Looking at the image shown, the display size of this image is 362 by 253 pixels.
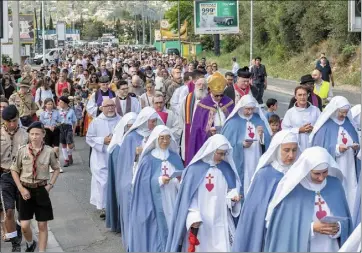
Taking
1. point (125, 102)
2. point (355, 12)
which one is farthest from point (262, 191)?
point (125, 102)

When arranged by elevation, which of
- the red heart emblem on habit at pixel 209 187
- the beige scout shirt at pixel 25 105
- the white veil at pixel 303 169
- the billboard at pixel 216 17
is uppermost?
the billboard at pixel 216 17

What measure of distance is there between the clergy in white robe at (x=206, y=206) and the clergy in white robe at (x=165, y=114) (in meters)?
4.16

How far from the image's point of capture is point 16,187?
31.1 ft

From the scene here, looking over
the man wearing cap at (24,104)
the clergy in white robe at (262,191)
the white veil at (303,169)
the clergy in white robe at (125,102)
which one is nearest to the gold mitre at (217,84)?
the clergy in white robe at (125,102)

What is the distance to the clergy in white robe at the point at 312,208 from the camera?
6422 millimetres

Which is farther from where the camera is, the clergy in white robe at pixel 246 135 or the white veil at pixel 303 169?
the clergy in white robe at pixel 246 135

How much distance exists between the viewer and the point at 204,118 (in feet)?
39.3

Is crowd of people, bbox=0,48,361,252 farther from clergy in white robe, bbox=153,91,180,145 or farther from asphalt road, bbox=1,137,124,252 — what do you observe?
asphalt road, bbox=1,137,124,252

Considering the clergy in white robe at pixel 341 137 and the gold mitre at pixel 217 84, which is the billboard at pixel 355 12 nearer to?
the clergy in white robe at pixel 341 137

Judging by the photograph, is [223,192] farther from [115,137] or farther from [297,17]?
[297,17]

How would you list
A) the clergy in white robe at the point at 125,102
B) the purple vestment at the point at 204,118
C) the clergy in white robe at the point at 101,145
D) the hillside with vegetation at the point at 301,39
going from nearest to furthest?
1. the clergy in white robe at the point at 101,145
2. the purple vestment at the point at 204,118
3. the clergy in white robe at the point at 125,102
4. the hillside with vegetation at the point at 301,39

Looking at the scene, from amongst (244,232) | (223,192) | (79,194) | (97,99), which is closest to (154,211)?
(223,192)

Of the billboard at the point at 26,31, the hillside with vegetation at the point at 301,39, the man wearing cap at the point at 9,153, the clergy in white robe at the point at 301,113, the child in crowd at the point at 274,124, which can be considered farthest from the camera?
the hillside with vegetation at the point at 301,39

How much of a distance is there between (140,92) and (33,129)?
797 cm
